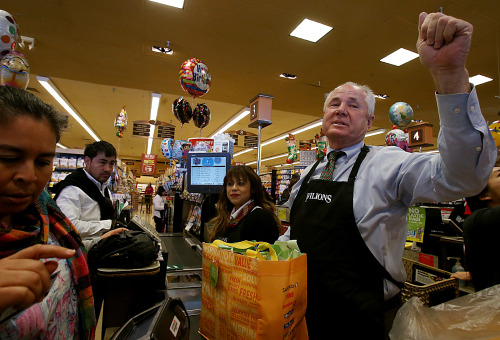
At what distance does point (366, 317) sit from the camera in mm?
1140

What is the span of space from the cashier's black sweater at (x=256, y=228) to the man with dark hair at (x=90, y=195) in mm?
1080

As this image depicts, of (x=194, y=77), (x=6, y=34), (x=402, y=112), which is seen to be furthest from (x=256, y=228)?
(x=402, y=112)

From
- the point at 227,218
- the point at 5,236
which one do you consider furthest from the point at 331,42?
the point at 5,236

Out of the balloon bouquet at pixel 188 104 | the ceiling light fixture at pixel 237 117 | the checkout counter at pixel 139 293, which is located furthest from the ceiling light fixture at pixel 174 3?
the ceiling light fixture at pixel 237 117

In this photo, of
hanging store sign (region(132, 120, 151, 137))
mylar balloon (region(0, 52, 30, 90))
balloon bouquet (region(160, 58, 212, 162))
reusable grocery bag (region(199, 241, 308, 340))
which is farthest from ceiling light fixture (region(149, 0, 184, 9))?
hanging store sign (region(132, 120, 151, 137))

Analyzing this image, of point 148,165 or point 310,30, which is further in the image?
point 148,165

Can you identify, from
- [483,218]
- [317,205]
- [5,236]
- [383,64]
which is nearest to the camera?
[5,236]

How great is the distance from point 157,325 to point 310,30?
540 centimetres

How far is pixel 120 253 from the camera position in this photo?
153 centimetres

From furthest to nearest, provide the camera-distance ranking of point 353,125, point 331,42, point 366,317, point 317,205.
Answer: point 331,42
point 353,125
point 317,205
point 366,317

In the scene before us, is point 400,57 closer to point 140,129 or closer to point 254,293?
point 254,293

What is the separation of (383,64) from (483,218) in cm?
548

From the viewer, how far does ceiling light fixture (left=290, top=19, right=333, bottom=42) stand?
16.1 ft

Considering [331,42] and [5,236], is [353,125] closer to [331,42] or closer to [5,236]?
[5,236]
